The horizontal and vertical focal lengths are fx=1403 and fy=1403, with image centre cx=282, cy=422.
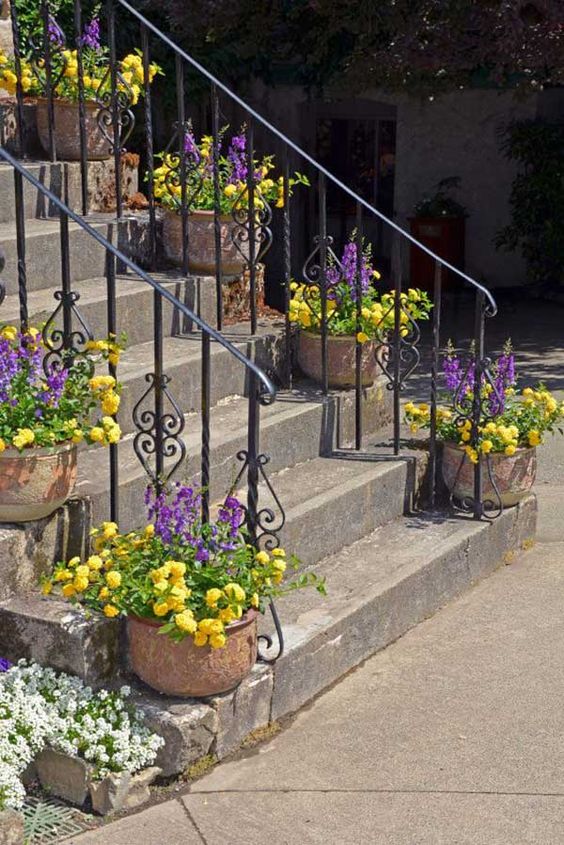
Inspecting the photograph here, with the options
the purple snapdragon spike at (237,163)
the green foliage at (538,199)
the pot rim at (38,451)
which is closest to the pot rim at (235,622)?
the pot rim at (38,451)

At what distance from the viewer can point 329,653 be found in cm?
480

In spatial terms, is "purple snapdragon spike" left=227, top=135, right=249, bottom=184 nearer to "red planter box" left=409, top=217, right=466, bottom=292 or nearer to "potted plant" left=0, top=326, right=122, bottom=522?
"potted plant" left=0, top=326, right=122, bottom=522

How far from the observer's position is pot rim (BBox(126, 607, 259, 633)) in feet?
13.8

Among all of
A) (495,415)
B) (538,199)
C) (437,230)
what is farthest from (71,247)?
(437,230)

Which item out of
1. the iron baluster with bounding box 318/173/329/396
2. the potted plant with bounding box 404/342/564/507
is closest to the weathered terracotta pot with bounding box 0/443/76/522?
the iron baluster with bounding box 318/173/329/396

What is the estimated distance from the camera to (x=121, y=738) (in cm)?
407

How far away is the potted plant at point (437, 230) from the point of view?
44.2 ft

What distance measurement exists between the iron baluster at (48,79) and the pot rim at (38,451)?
248cm

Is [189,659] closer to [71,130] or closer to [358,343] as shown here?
[358,343]

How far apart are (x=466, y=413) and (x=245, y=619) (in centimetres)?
199

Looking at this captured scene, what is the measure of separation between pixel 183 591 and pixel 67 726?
0.52 metres

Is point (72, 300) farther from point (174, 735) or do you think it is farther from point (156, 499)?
point (174, 735)

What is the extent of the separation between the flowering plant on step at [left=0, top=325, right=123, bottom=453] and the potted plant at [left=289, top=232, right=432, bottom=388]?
170cm

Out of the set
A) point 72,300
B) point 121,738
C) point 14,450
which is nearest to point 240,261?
point 72,300
